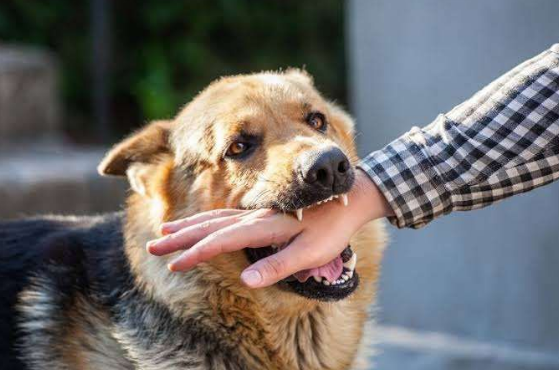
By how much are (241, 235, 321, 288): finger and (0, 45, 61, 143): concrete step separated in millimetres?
5851

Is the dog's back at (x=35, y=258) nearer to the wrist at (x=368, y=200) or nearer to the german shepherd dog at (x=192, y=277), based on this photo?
the german shepherd dog at (x=192, y=277)

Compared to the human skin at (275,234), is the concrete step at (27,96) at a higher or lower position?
higher

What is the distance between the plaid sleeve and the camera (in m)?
3.07

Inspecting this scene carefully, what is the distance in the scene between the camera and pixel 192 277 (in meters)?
3.71

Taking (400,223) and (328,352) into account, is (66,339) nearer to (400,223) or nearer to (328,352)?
(328,352)

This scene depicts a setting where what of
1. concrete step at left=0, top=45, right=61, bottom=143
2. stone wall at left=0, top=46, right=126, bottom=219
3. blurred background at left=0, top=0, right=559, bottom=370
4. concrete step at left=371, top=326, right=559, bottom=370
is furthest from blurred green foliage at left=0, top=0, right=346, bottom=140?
concrete step at left=371, top=326, right=559, bottom=370

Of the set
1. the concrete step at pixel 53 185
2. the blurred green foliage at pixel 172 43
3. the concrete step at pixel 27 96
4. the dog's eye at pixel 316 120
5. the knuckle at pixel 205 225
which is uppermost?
the blurred green foliage at pixel 172 43

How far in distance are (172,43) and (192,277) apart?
7333 millimetres

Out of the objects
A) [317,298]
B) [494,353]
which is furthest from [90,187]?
[317,298]

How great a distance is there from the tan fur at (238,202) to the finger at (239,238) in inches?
14.4

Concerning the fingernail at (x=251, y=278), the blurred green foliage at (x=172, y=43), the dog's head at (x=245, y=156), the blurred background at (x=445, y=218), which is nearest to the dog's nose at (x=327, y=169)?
the dog's head at (x=245, y=156)

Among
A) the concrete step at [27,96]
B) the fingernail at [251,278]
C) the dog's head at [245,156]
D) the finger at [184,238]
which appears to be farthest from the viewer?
the concrete step at [27,96]

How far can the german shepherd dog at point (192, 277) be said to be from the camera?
11.9 ft

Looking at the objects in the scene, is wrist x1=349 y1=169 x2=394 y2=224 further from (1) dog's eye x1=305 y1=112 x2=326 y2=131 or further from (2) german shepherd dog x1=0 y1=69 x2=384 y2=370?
(1) dog's eye x1=305 y1=112 x2=326 y2=131
